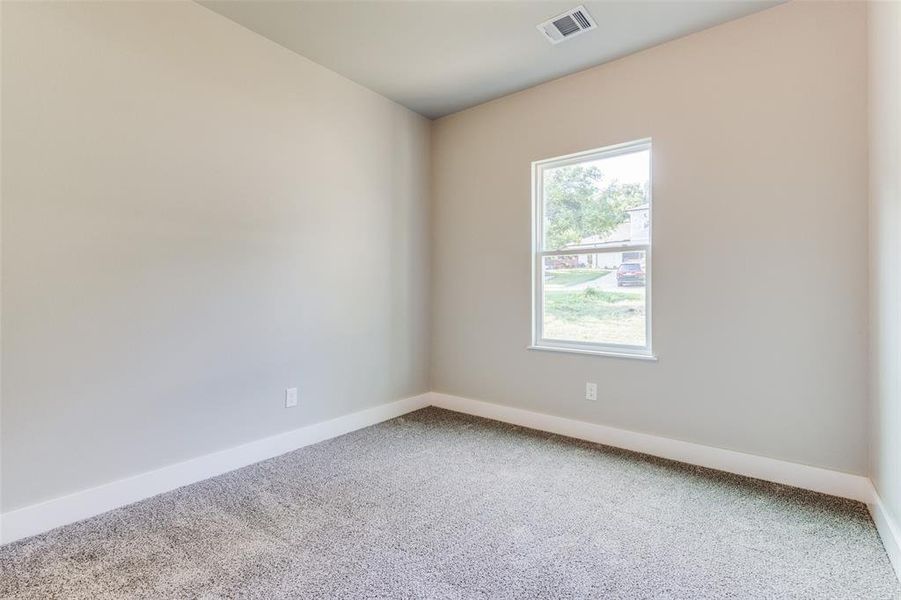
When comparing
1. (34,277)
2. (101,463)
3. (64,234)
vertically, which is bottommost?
(101,463)

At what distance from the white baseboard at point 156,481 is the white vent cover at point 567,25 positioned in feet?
9.75

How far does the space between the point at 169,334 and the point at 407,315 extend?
6.26ft

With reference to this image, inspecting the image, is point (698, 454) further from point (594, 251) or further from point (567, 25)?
point (567, 25)

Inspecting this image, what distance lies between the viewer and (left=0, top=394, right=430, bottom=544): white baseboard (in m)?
1.88

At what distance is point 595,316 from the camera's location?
318cm

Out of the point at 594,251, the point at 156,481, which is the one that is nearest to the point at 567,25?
the point at 594,251

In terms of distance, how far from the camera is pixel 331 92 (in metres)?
3.16

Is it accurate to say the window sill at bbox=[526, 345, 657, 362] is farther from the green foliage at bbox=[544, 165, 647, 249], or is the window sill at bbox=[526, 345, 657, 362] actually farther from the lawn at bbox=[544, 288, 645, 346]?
the green foliage at bbox=[544, 165, 647, 249]

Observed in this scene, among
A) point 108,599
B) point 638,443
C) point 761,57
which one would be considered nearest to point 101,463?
point 108,599

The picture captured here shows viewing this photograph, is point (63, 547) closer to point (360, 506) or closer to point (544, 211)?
point (360, 506)

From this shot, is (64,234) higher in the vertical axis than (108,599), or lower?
higher

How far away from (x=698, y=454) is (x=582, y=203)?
187 centimetres

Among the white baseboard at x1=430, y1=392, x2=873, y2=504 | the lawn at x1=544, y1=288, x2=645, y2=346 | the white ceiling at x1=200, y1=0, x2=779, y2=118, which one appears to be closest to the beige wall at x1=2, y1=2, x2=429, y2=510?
the white ceiling at x1=200, y1=0, x2=779, y2=118

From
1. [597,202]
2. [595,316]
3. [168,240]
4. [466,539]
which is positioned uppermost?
[597,202]
